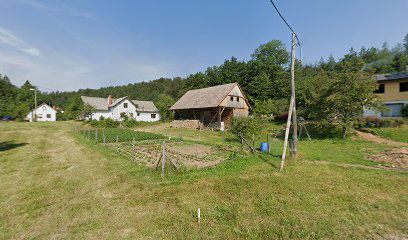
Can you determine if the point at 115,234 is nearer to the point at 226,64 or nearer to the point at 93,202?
the point at 93,202

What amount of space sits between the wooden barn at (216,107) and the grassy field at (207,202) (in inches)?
839

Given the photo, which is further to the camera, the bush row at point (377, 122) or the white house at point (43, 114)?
A: the white house at point (43, 114)

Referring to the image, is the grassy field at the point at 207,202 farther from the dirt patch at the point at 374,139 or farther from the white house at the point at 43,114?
the white house at the point at 43,114

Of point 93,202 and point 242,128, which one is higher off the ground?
point 242,128

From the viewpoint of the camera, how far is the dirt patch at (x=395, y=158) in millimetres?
9452

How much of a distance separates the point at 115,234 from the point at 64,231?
127 cm

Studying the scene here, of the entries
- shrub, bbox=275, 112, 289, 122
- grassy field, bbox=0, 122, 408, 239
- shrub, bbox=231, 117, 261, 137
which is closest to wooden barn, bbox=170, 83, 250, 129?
shrub, bbox=275, 112, 289, 122

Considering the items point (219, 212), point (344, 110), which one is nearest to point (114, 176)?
point (219, 212)

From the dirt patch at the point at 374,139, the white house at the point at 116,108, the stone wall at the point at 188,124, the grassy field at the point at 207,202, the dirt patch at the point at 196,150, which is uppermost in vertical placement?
the white house at the point at 116,108

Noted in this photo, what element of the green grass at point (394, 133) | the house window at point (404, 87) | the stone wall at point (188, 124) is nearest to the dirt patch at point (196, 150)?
the green grass at point (394, 133)

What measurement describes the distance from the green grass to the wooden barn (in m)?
16.7

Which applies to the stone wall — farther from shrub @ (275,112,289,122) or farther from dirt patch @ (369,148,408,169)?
dirt patch @ (369,148,408,169)

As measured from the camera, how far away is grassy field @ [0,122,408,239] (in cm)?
439

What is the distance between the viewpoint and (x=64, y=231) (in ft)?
14.4
